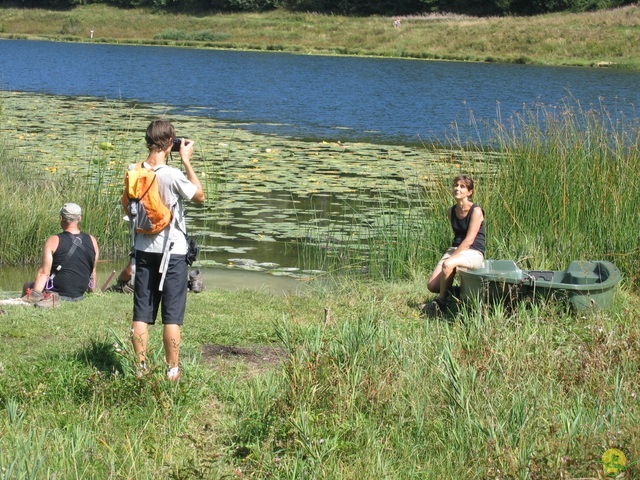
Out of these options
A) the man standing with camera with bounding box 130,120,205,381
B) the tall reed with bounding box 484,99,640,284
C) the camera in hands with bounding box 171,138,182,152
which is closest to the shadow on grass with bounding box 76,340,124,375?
the man standing with camera with bounding box 130,120,205,381

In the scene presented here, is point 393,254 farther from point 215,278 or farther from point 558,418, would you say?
point 558,418

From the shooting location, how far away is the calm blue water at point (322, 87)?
71.0ft

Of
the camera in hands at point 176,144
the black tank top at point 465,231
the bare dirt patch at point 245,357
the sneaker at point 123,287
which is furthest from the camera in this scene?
the sneaker at point 123,287

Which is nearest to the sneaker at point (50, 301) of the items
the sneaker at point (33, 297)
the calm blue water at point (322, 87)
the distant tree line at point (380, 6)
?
the sneaker at point (33, 297)

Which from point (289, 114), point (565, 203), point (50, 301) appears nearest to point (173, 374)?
point (50, 301)

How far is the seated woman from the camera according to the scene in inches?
271

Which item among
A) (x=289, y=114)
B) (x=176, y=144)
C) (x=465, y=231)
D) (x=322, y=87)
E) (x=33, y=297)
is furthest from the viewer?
(x=322, y=87)

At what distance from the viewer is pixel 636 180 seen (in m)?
8.25

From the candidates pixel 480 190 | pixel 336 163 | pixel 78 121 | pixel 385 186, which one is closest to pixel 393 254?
pixel 480 190

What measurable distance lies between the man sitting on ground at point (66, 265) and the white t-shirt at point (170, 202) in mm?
2522

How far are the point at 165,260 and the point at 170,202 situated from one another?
0.94 feet

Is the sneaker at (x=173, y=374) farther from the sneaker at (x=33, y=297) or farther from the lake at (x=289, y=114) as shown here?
the lake at (x=289, y=114)

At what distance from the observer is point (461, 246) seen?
7.08 metres

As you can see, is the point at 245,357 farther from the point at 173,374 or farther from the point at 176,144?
the point at 176,144
